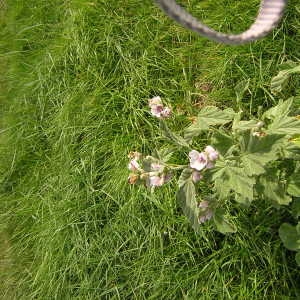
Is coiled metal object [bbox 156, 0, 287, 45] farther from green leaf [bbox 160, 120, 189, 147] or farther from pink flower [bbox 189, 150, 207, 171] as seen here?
green leaf [bbox 160, 120, 189, 147]

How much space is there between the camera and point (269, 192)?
146 cm

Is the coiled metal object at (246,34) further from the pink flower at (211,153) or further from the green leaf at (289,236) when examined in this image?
the green leaf at (289,236)

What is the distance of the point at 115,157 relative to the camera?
83.0 inches

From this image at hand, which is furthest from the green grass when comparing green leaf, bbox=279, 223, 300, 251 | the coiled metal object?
the coiled metal object

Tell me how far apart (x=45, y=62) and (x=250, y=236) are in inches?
50.6

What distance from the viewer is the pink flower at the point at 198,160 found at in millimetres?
1325

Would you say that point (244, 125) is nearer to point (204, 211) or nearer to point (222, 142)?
point (222, 142)

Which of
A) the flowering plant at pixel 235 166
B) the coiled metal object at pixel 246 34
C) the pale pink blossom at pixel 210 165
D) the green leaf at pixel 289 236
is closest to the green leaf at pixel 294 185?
the flowering plant at pixel 235 166

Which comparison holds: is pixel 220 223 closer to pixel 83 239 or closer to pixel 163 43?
pixel 83 239

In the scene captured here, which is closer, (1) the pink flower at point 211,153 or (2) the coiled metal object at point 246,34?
(2) the coiled metal object at point 246,34

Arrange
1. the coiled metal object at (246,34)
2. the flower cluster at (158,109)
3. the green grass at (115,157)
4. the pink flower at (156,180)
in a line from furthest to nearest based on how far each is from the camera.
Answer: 1. the green grass at (115,157)
2. the flower cluster at (158,109)
3. the pink flower at (156,180)
4. the coiled metal object at (246,34)

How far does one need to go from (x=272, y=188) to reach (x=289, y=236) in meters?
0.24

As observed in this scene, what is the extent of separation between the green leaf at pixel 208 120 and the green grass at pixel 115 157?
350mm

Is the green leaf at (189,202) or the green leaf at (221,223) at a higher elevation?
the green leaf at (189,202)
